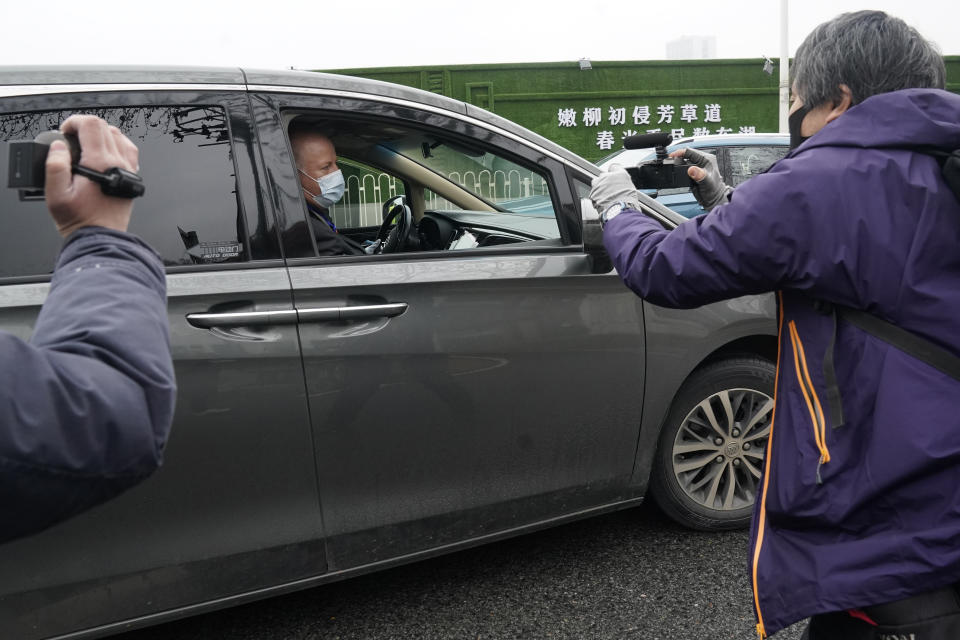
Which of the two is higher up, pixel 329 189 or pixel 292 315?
pixel 329 189

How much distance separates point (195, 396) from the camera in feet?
7.20

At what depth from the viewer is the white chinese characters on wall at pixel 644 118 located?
749 inches

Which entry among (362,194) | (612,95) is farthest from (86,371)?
(612,95)

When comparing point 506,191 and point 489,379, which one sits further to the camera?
point 506,191

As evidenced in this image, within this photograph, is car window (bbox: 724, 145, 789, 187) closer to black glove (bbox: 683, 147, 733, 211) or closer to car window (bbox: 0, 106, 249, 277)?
black glove (bbox: 683, 147, 733, 211)

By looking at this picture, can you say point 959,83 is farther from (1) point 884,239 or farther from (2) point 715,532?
(1) point 884,239

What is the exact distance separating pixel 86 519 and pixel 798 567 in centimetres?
168

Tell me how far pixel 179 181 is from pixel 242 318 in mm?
414

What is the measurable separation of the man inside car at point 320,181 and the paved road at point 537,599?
120cm

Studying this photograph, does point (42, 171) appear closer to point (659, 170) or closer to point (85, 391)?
point (85, 391)

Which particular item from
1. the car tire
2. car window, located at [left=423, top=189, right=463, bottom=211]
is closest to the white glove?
the car tire

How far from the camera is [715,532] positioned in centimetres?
331

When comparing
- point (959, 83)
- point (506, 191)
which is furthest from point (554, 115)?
point (506, 191)

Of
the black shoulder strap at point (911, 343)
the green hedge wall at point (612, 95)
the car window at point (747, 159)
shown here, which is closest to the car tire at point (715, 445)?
the black shoulder strap at point (911, 343)
